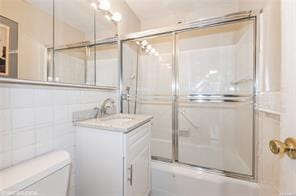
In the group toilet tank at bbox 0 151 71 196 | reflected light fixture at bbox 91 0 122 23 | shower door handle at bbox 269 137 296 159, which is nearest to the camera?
shower door handle at bbox 269 137 296 159

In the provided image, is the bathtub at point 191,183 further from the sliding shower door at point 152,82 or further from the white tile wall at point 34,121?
the white tile wall at point 34,121

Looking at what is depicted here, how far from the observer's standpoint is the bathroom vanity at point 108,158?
1.07m

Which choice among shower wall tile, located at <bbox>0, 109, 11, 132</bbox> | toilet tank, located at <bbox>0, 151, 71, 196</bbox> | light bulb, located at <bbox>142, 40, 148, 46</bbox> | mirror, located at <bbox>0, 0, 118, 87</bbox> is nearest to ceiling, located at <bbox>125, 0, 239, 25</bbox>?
light bulb, located at <bbox>142, 40, 148, 46</bbox>

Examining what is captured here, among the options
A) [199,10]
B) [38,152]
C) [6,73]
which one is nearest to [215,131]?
[199,10]

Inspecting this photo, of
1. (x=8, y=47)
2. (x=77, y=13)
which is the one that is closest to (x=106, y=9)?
(x=77, y=13)

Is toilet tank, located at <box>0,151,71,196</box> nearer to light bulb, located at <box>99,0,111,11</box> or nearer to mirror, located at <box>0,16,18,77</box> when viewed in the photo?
mirror, located at <box>0,16,18,77</box>

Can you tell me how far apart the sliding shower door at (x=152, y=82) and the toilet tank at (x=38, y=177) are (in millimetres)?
1336

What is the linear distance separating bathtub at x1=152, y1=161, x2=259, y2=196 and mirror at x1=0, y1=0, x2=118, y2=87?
119 centimetres

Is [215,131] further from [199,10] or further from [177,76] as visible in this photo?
[199,10]

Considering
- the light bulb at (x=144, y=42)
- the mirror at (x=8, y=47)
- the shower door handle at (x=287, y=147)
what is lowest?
the shower door handle at (x=287, y=147)

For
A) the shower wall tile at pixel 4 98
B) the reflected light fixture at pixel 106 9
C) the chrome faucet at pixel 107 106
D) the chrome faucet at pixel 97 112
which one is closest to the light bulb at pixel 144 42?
the reflected light fixture at pixel 106 9

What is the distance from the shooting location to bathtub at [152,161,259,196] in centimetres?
146

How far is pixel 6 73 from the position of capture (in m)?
0.81

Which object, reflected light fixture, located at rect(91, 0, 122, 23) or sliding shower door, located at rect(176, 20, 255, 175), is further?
sliding shower door, located at rect(176, 20, 255, 175)
